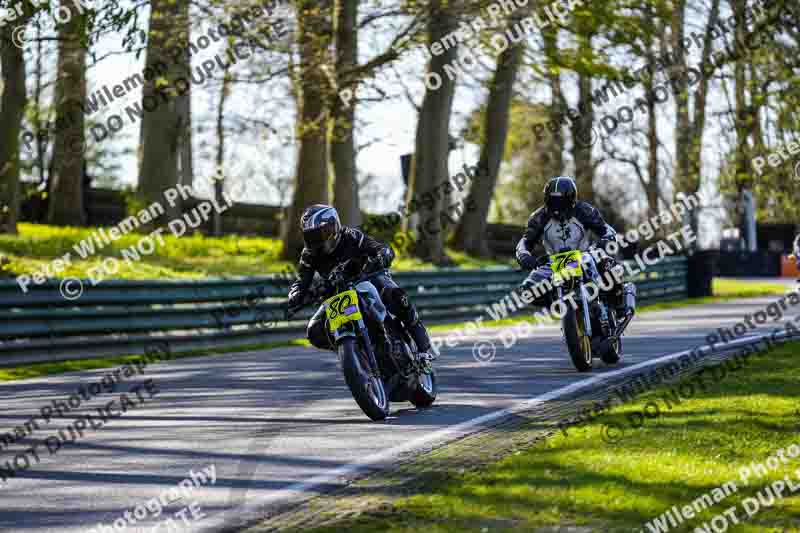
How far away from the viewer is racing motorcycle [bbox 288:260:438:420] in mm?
9625

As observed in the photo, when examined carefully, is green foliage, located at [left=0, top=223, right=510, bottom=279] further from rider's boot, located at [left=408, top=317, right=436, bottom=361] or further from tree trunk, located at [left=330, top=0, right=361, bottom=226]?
rider's boot, located at [left=408, top=317, right=436, bottom=361]

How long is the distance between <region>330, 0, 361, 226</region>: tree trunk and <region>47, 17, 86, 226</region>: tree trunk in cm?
481

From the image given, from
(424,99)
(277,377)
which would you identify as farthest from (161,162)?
(277,377)

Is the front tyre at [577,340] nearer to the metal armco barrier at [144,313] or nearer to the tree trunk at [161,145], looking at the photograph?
the metal armco barrier at [144,313]

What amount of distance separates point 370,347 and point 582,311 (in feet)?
11.4

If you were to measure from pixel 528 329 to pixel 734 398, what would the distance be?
446 inches

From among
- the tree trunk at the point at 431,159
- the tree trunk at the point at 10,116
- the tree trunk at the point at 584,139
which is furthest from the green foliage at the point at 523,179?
the tree trunk at the point at 10,116

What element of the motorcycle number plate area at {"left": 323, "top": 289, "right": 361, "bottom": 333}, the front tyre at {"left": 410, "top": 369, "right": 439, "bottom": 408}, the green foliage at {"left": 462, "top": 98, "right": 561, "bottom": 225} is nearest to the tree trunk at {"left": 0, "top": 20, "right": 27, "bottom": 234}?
the front tyre at {"left": 410, "top": 369, "right": 439, "bottom": 408}

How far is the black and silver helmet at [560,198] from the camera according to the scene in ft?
43.0

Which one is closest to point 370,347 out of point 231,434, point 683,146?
point 231,434

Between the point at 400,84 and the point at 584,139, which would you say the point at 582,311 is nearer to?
the point at 400,84

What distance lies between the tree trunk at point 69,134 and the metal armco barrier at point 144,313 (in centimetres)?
343

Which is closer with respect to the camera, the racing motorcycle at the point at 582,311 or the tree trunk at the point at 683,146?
the racing motorcycle at the point at 582,311

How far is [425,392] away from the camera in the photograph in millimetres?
10633
